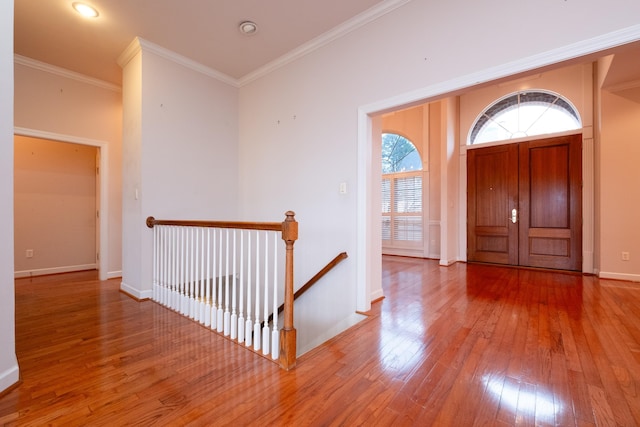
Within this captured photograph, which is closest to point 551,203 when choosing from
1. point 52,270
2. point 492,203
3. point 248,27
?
point 492,203

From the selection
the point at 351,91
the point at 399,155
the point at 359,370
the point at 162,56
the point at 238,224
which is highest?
the point at 162,56

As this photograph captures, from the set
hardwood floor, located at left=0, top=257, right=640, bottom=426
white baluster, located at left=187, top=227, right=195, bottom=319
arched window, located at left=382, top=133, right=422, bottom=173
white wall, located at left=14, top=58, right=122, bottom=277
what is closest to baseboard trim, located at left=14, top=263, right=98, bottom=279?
white wall, located at left=14, top=58, right=122, bottom=277

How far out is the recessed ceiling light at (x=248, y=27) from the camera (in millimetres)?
3070

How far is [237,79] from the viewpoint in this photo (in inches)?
173

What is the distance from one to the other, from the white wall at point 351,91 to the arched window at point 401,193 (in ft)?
11.9

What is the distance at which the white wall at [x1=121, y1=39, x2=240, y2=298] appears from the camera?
3418mm

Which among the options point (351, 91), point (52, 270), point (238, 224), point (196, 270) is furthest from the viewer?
point (52, 270)

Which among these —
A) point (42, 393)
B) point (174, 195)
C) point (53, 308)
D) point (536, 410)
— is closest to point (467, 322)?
point (536, 410)

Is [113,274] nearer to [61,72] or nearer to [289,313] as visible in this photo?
[61,72]

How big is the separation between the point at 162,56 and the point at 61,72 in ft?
5.80

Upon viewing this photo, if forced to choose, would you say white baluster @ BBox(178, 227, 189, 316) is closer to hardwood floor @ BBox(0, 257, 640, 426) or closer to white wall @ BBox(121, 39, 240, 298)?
hardwood floor @ BBox(0, 257, 640, 426)

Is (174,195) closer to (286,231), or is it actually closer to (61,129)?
(61,129)

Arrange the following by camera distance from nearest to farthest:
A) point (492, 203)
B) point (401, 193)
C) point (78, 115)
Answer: point (78, 115)
point (492, 203)
point (401, 193)

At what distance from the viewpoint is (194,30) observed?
3.19 m
